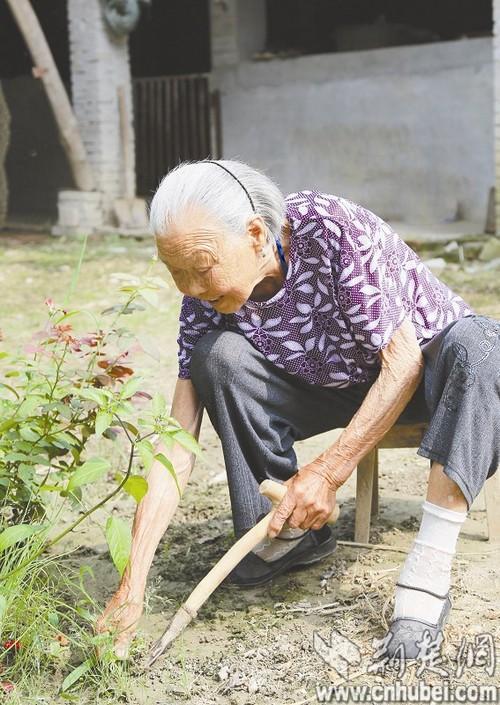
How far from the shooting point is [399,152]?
10.2m

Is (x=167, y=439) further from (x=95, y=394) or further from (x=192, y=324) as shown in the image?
(x=192, y=324)

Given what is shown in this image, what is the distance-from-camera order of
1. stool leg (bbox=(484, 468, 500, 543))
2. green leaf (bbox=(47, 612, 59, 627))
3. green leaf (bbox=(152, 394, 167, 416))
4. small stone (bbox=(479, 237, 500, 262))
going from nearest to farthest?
green leaf (bbox=(152, 394, 167, 416)) < green leaf (bbox=(47, 612, 59, 627)) < stool leg (bbox=(484, 468, 500, 543)) < small stone (bbox=(479, 237, 500, 262))

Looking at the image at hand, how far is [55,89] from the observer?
993cm

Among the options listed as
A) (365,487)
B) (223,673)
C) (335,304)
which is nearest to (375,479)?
(365,487)

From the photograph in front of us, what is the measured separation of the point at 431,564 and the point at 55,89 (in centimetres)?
866

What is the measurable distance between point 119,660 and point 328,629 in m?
0.52

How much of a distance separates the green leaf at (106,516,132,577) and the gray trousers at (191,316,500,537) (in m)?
0.53

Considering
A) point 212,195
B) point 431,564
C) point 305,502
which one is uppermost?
point 212,195

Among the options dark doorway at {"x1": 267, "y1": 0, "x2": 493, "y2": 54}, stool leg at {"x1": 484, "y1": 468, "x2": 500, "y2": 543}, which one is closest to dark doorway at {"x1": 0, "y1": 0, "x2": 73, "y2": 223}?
dark doorway at {"x1": 267, "y1": 0, "x2": 493, "y2": 54}

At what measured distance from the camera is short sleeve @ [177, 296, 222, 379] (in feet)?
8.58

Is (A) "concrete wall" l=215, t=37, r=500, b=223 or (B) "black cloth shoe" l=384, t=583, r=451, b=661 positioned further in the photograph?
(A) "concrete wall" l=215, t=37, r=500, b=223

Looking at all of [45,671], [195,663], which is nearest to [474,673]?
[195,663]

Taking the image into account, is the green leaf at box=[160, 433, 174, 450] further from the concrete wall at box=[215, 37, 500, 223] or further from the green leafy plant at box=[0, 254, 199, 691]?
the concrete wall at box=[215, 37, 500, 223]

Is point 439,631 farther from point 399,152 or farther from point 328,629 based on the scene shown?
point 399,152
